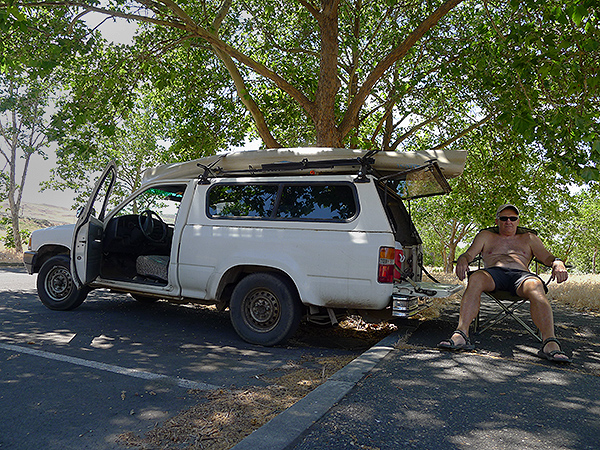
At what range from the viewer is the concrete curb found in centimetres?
266

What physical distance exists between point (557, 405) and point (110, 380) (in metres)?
3.53

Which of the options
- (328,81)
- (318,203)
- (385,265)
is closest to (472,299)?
(385,265)

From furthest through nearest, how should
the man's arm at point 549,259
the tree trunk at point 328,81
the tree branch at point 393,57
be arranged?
the tree trunk at point 328,81, the tree branch at point 393,57, the man's arm at point 549,259

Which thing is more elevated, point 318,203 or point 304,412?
point 318,203

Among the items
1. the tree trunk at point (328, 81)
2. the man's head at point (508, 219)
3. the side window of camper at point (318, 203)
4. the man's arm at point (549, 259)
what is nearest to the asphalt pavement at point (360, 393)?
the man's arm at point (549, 259)

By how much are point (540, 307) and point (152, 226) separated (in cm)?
565

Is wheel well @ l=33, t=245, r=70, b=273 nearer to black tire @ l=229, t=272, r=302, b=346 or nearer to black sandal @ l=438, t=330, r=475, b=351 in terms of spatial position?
black tire @ l=229, t=272, r=302, b=346

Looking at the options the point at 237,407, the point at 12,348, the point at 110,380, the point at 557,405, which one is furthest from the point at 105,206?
the point at 557,405

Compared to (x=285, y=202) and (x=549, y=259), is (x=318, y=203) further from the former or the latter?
(x=549, y=259)

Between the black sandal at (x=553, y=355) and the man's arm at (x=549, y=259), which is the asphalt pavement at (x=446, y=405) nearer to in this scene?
the black sandal at (x=553, y=355)

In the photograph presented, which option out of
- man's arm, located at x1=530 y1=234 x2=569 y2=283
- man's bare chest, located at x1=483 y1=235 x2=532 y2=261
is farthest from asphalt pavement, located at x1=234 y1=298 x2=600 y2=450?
man's bare chest, located at x1=483 y1=235 x2=532 y2=261

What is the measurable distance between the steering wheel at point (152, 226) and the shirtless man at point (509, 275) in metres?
4.68

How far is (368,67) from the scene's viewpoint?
13.7m

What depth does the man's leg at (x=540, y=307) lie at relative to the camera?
482 centimetres
